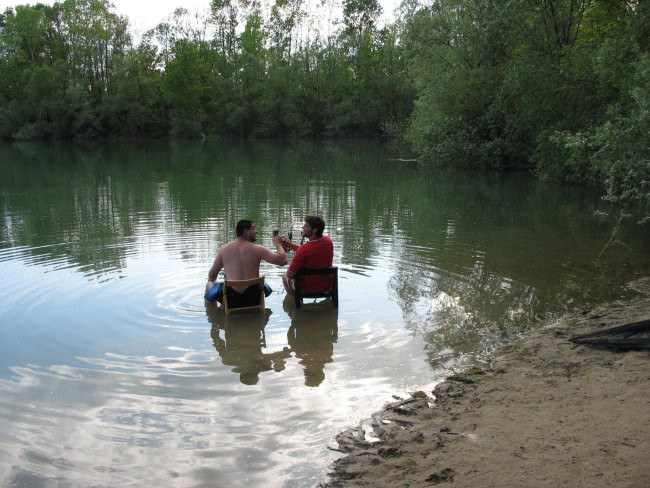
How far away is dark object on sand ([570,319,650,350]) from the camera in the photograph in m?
6.41

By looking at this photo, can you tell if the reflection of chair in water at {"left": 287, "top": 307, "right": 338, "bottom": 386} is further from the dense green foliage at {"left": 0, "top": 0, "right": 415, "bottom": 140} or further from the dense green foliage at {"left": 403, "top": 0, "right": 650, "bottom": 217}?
the dense green foliage at {"left": 0, "top": 0, "right": 415, "bottom": 140}

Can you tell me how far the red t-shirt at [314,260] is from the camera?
8.84m

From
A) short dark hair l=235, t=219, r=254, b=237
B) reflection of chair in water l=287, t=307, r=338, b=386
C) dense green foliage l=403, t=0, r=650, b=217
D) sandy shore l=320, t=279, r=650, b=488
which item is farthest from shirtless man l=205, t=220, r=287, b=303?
dense green foliage l=403, t=0, r=650, b=217

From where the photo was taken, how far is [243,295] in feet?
28.1

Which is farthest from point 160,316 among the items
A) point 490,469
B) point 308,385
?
point 490,469

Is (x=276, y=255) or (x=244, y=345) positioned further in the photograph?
(x=276, y=255)

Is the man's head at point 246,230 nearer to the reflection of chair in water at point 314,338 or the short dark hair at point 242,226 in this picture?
the short dark hair at point 242,226

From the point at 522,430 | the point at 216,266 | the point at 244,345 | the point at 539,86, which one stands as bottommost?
the point at 244,345

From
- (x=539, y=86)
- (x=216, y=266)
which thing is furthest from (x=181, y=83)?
(x=216, y=266)

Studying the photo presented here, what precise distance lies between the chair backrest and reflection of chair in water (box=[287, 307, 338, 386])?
57 cm

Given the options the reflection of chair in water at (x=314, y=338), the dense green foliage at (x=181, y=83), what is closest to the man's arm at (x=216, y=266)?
the reflection of chair in water at (x=314, y=338)

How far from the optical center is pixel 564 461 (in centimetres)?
429

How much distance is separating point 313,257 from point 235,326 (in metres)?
1.46

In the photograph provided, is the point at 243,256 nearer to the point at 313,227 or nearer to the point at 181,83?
the point at 313,227
